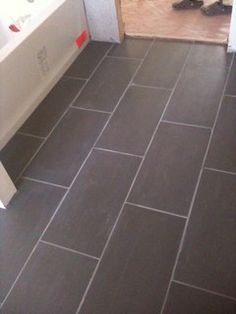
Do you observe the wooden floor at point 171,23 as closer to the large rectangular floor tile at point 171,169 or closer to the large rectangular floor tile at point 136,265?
the large rectangular floor tile at point 171,169

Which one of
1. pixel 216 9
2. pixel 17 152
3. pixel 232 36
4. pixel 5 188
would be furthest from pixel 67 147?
pixel 216 9

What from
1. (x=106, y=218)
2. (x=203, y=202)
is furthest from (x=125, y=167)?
(x=203, y=202)

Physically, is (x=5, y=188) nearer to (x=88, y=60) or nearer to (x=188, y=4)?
(x=88, y=60)

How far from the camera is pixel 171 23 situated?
7.56 feet

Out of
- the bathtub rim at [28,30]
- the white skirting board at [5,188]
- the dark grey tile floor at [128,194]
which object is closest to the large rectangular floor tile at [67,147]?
the dark grey tile floor at [128,194]

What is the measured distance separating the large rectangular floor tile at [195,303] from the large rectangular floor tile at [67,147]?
645 millimetres

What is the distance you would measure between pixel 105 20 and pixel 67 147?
979 millimetres

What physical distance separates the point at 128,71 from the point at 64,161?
742mm

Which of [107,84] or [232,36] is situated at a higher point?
[232,36]

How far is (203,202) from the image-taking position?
4.27 feet

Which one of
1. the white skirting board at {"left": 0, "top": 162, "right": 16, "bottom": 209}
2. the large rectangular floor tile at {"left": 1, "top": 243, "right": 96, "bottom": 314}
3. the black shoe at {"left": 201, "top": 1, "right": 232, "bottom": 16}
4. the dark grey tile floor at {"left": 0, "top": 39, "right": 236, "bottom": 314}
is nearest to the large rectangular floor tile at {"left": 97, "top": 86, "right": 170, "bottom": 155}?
the dark grey tile floor at {"left": 0, "top": 39, "right": 236, "bottom": 314}

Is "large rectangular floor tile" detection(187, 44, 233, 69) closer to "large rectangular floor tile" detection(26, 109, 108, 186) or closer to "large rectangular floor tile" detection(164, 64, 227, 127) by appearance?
"large rectangular floor tile" detection(164, 64, 227, 127)

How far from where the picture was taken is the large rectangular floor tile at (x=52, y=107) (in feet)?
5.62

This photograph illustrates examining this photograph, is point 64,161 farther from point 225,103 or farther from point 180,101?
point 225,103
